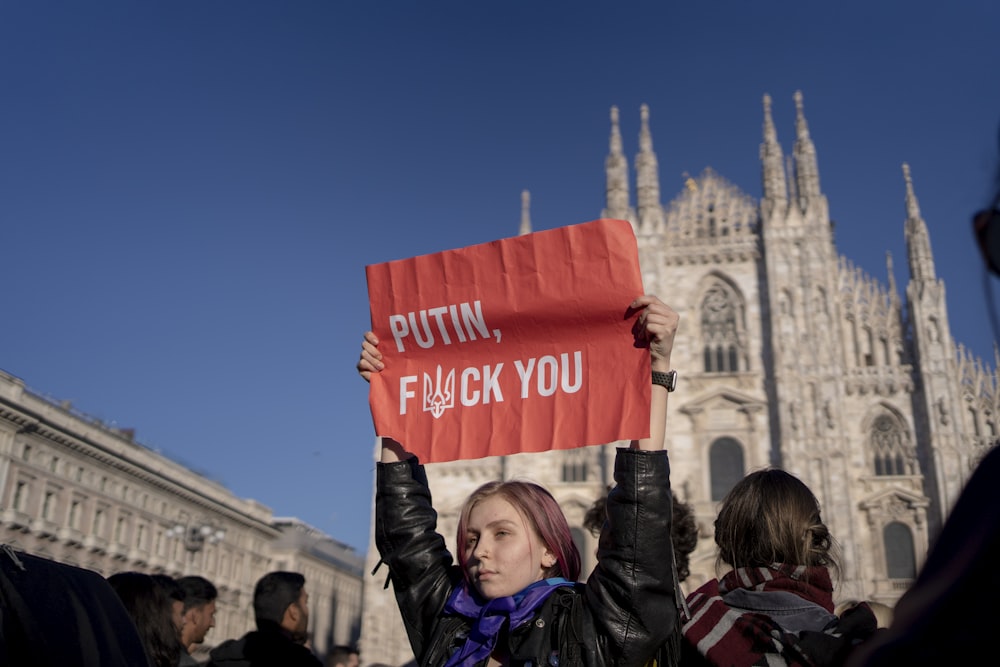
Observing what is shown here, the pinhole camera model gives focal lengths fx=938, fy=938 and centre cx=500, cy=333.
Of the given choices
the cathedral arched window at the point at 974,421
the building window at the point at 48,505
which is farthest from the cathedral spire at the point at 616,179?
the building window at the point at 48,505

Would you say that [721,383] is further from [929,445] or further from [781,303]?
[929,445]

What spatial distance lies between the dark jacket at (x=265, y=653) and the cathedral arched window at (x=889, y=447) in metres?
24.5

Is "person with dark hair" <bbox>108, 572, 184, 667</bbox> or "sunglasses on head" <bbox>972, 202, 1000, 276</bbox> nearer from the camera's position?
"sunglasses on head" <bbox>972, 202, 1000, 276</bbox>

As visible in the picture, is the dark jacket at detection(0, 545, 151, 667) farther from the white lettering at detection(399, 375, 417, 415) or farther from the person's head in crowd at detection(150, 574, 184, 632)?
the person's head in crowd at detection(150, 574, 184, 632)

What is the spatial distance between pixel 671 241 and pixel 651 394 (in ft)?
92.5

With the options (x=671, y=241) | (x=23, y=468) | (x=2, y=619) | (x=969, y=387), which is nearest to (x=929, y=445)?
(x=969, y=387)

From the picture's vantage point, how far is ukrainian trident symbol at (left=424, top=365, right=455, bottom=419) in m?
3.16

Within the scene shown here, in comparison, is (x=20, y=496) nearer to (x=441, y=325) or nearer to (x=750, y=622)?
(x=441, y=325)

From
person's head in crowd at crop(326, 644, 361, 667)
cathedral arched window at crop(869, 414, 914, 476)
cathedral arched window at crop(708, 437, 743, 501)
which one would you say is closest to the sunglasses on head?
person's head in crowd at crop(326, 644, 361, 667)

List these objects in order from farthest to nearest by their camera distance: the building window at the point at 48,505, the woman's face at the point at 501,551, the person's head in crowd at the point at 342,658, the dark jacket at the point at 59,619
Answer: the building window at the point at 48,505 < the person's head in crowd at the point at 342,658 < the woman's face at the point at 501,551 < the dark jacket at the point at 59,619

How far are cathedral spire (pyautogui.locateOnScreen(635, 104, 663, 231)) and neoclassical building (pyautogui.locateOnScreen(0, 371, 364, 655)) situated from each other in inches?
626

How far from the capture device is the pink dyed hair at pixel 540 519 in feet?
8.46

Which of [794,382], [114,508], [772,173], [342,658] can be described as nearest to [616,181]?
[772,173]

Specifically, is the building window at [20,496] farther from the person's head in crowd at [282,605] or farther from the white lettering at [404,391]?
the white lettering at [404,391]
